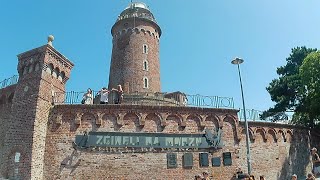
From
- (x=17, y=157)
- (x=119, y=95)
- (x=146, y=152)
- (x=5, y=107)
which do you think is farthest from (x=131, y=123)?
(x=5, y=107)

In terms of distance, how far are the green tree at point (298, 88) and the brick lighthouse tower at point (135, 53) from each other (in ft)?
31.5

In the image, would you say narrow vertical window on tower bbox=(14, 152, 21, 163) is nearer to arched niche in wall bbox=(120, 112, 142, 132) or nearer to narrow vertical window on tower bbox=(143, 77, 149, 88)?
arched niche in wall bbox=(120, 112, 142, 132)

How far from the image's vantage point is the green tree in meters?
22.3

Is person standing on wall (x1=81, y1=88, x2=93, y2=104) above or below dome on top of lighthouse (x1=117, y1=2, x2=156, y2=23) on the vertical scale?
below

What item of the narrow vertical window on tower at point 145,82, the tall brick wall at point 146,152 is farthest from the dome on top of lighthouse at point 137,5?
the tall brick wall at point 146,152

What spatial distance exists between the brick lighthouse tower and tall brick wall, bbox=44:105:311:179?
869 cm

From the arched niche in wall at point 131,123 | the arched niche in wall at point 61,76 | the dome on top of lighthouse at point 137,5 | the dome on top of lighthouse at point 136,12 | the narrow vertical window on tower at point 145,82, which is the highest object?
the dome on top of lighthouse at point 137,5

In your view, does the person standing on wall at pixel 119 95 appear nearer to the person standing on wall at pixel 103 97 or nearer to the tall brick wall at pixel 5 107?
the person standing on wall at pixel 103 97

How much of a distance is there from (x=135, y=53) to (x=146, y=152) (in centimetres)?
1245

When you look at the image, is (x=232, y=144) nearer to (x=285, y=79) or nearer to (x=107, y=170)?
(x=107, y=170)

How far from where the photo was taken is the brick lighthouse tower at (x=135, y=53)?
1076 inches

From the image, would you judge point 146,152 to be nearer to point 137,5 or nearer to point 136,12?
point 136,12

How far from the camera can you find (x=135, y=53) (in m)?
28.1

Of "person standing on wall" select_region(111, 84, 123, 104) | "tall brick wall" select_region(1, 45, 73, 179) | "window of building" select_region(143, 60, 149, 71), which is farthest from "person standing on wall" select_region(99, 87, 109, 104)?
"window of building" select_region(143, 60, 149, 71)
